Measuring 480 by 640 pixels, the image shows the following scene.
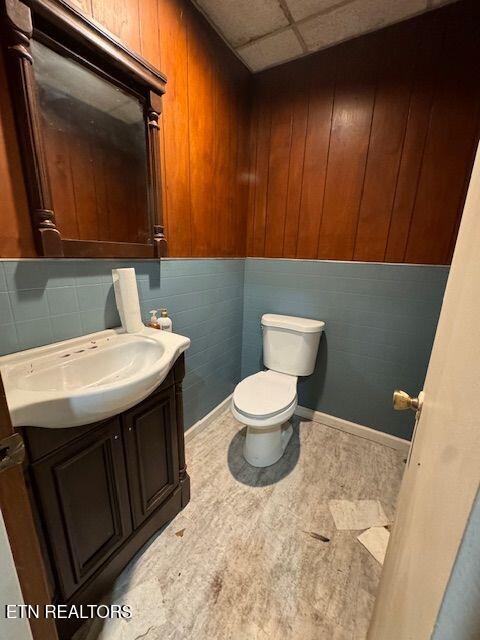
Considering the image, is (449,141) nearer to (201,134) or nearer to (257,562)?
(201,134)

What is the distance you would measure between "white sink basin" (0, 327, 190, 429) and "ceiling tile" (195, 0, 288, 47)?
1.64 meters

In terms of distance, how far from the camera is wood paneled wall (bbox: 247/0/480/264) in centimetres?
130

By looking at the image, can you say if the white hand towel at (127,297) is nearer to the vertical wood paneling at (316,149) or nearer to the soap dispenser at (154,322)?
the soap dispenser at (154,322)

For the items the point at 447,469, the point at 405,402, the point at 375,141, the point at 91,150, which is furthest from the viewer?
the point at 375,141

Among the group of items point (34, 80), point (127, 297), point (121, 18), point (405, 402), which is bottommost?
point (405, 402)

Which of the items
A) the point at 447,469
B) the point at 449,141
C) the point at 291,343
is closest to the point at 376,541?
the point at 291,343

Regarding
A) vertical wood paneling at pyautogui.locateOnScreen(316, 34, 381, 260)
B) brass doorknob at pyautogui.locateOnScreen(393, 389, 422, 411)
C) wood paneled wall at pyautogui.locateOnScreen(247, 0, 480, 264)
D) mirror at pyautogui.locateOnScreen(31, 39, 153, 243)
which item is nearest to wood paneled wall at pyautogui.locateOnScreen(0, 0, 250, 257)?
mirror at pyautogui.locateOnScreen(31, 39, 153, 243)

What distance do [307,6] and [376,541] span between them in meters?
2.58

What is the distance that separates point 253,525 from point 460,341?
1.28 m

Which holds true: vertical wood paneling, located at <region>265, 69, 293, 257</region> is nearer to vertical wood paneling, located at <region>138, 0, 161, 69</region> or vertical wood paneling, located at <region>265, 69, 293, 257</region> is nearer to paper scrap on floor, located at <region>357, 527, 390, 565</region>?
vertical wood paneling, located at <region>138, 0, 161, 69</region>

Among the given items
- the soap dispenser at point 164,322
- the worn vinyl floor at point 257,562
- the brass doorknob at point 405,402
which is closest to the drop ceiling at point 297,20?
the soap dispenser at point 164,322

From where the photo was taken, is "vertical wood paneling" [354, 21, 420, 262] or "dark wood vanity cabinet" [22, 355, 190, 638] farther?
"vertical wood paneling" [354, 21, 420, 262]

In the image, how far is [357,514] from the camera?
1282mm

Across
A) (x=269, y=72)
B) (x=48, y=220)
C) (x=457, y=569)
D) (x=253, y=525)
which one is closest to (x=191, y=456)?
(x=253, y=525)
